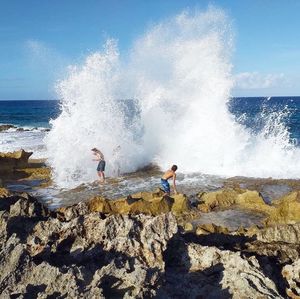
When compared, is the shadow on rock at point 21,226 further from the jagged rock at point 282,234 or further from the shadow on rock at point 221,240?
the jagged rock at point 282,234

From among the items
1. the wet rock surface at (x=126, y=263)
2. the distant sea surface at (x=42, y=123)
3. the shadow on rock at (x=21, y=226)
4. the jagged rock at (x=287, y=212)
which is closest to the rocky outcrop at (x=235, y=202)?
the jagged rock at (x=287, y=212)

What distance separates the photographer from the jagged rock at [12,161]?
17.1 meters

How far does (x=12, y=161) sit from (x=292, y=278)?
14471 millimetres

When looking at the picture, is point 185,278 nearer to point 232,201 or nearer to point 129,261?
point 129,261

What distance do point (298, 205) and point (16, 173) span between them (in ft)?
37.6

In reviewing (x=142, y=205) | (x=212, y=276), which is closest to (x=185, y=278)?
(x=212, y=276)

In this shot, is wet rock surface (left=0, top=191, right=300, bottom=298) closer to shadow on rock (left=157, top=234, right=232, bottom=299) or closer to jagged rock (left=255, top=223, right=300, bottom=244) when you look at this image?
shadow on rock (left=157, top=234, right=232, bottom=299)

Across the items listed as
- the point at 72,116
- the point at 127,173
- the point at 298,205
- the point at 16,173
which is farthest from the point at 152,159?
the point at 298,205

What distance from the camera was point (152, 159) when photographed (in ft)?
65.0

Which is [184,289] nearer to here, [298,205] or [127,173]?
[298,205]

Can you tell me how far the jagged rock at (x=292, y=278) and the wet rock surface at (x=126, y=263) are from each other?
0.03ft

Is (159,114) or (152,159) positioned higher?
(159,114)

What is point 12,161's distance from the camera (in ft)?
57.1

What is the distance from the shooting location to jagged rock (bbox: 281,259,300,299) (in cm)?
458
